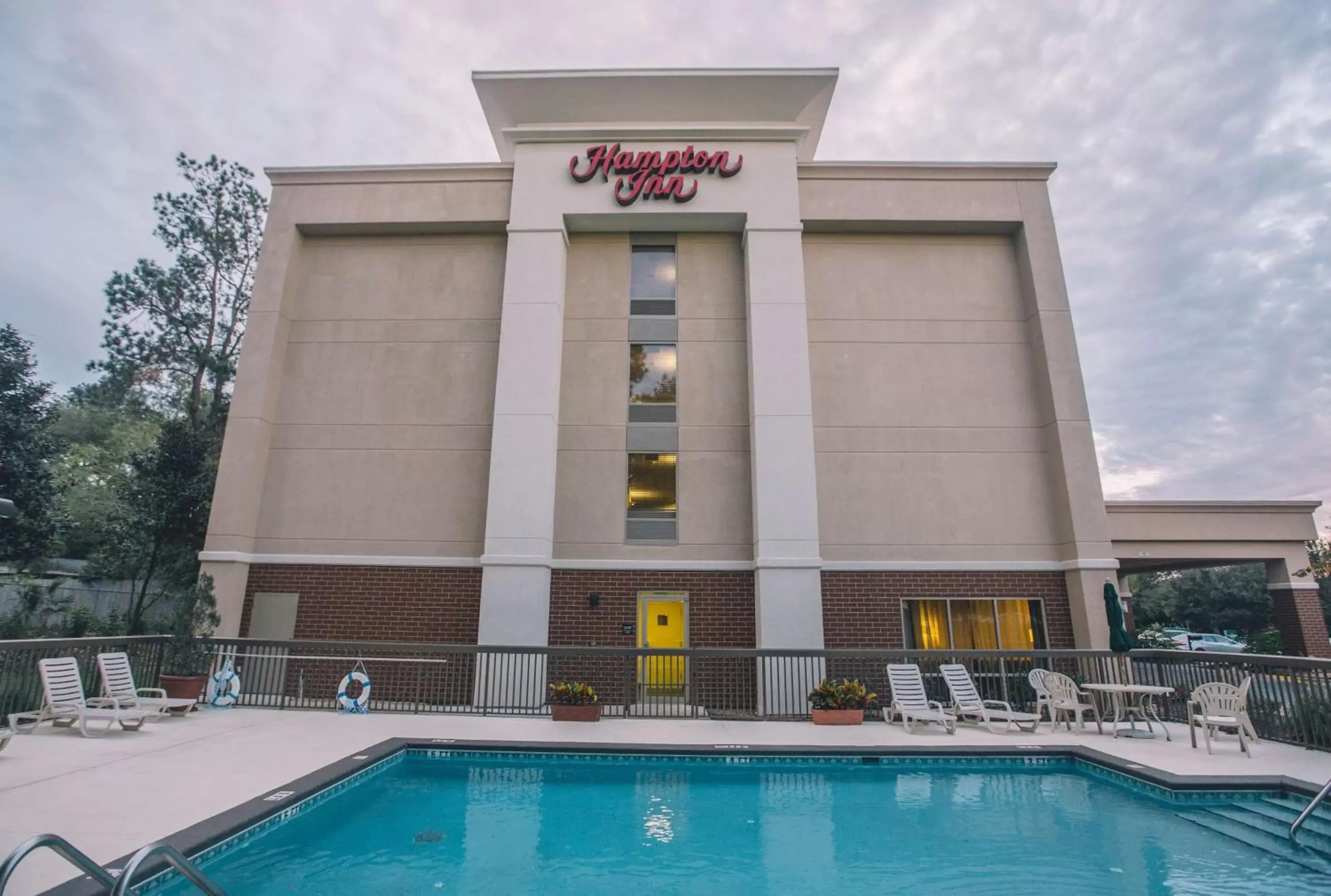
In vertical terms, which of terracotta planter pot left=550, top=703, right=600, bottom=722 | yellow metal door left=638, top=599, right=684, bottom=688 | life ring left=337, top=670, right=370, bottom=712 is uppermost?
yellow metal door left=638, top=599, right=684, bottom=688

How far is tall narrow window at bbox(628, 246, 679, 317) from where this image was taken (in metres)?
14.7

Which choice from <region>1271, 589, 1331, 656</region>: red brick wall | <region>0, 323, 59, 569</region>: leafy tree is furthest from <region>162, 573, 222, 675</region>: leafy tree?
<region>1271, 589, 1331, 656</region>: red brick wall

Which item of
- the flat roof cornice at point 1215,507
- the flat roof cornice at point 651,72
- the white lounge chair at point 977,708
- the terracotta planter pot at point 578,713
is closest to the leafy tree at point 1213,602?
the flat roof cornice at point 1215,507

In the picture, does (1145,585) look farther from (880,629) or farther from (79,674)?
(79,674)

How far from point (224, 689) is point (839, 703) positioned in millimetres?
10822

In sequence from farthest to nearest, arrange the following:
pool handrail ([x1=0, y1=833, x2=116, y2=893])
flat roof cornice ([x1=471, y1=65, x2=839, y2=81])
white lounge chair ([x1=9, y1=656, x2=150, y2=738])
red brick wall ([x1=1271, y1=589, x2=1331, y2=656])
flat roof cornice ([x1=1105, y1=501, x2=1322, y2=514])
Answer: flat roof cornice ([x1=1105, y1=501, x2=1322, y2=514]), red brick wall ([x1=1271, y1=589, x2=1331, y2=656]), flat roof cornice ([x1=471, y1=65, x2=839, y2=81]), white lounge chair ([x1=9, y1=656, x2=150, y2=738]), pool handrail ([x1=0, y1=833, x2=116, y2=893])

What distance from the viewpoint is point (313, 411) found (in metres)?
14.2

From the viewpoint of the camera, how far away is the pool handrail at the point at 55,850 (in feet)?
7.19

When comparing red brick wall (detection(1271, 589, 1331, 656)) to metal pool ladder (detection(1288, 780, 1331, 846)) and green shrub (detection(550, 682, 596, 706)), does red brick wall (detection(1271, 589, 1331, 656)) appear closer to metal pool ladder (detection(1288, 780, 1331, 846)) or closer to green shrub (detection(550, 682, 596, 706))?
metal pool ladder (detection(1288, 780, 1331, 846))

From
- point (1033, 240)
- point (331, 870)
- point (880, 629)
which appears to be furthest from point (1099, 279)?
point (331, 870)

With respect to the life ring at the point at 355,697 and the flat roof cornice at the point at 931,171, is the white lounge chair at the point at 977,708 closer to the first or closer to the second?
the life ring at the point at 355,697

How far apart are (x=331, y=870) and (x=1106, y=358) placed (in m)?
68.2

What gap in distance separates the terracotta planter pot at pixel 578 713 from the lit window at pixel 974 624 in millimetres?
6713

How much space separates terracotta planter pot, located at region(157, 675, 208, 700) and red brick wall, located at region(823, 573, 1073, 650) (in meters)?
11.4
